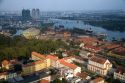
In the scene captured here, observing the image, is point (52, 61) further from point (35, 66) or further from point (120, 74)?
point (120, 74)

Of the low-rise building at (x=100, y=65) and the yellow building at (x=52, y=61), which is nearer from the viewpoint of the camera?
the low-rise building at (x=100, y=65)

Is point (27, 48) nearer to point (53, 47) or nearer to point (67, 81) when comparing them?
point (53, 47)

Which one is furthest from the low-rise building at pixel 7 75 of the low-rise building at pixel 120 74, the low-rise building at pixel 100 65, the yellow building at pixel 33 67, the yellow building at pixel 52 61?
the low-rise building at pixel 120 74

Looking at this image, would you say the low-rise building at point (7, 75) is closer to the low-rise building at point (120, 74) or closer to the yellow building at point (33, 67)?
the yellow building at point (33, 67)

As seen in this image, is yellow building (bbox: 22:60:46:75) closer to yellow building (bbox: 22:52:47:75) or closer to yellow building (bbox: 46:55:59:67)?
yellow building (bbox: 22:52:47:75)

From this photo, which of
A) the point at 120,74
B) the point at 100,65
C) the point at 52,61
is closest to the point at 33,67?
the point at 52,61

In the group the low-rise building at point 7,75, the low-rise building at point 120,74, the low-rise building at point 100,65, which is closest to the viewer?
the low-rise building at point 120,74

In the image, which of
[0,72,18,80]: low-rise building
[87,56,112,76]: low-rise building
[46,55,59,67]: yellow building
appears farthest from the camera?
[46,55,59,67]: yellow building

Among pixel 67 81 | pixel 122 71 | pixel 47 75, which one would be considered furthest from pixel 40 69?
pixel 122 71

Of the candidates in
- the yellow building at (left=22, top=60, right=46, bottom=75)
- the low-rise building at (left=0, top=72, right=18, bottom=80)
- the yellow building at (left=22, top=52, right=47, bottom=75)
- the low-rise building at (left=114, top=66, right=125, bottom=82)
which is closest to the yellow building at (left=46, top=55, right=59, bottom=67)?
the yellow building at (left=22, top=52, right=47, bottom=75)
